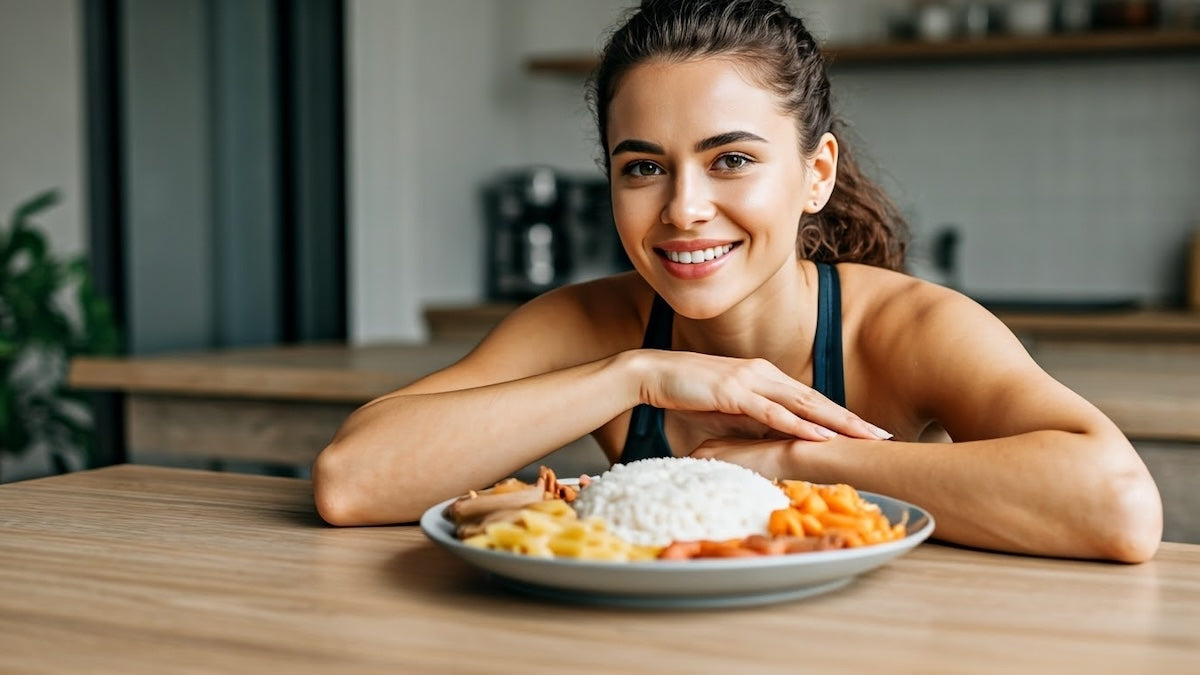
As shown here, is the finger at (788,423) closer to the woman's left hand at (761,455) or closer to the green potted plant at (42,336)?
the woman's left hand at (761,455)

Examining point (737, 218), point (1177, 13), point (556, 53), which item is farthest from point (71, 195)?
point (1177, 13)

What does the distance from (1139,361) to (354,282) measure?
223 centimetres

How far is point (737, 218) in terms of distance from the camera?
1441 millimetres

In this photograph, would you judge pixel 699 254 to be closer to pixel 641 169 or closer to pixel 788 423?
pixel 641 169

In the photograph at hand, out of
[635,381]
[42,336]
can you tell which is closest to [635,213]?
[635,381]

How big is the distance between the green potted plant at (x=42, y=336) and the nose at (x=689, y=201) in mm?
2065

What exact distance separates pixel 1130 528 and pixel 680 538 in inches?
16.2

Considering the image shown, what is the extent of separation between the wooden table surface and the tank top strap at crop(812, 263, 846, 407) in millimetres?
458

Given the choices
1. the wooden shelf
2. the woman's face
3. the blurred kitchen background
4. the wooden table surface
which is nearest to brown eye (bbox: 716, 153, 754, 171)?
the woman's face

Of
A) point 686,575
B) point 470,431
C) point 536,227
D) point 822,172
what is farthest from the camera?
point 536,227

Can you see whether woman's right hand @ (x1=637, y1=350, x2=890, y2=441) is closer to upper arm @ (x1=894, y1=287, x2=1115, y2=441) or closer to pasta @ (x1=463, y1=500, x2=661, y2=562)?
upper arm @ (x1=894, y1=287, x2=1115, y2=441)

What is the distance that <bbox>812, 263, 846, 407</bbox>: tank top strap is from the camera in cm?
163

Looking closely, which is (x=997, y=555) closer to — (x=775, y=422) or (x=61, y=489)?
(x=775, y=422)

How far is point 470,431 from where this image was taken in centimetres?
138
